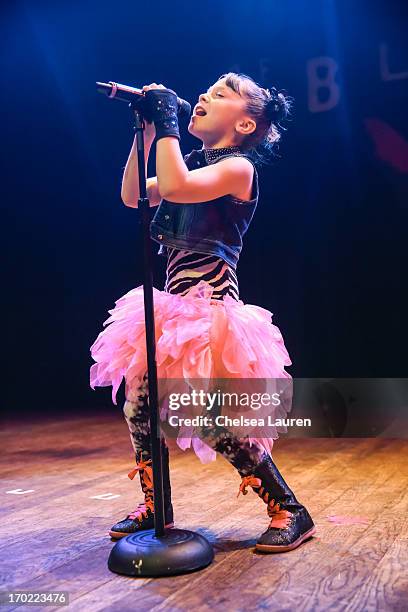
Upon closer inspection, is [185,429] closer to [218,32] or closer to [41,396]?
[218,32]

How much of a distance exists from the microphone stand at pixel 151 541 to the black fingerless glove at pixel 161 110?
0.10 ft

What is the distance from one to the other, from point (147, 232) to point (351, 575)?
80 cm

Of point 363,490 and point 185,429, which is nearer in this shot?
point 185,429

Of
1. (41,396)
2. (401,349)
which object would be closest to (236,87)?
(401,349)

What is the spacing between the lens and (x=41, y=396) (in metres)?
5.29

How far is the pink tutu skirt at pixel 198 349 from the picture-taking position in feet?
4.90

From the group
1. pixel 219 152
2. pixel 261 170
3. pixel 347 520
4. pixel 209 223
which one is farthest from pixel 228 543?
pixel 261 170

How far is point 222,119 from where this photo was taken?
1.69m

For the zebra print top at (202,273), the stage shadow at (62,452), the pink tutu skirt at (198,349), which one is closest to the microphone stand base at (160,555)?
the pink tutu skirt at (198,349)

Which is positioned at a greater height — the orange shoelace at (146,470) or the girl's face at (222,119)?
the girl's face at (222,119)

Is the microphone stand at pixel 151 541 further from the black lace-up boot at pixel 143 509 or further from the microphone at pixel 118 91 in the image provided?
the black lace-up boot at pixel 143 509

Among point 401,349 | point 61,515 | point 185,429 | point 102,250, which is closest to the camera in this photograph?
point 185,429

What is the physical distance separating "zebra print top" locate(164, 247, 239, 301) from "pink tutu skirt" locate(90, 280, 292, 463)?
2 centimetres

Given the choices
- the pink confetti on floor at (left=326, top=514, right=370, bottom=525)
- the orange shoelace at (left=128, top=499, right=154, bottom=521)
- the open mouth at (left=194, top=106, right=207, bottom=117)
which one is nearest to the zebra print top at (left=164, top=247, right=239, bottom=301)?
the open mouth at (left=194, top=106, right=207, bottom=117)
